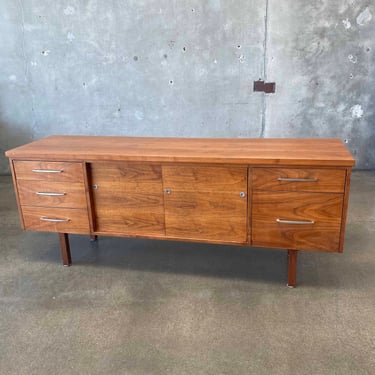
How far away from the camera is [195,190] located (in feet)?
Result: 5.86

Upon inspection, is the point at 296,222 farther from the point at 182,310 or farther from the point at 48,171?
the point at 48,171

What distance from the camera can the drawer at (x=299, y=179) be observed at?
1624 millimetres

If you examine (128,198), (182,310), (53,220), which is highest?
(128,198)

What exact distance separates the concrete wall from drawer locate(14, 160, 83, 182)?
1.84m

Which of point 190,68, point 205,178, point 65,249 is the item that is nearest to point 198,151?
point 205,178

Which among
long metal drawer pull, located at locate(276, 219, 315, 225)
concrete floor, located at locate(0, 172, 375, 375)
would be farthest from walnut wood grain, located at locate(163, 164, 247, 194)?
concrete floor, located at locate(0, 172, 375, 375)

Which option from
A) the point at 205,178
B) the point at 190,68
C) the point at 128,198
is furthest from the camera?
the point at 190,68

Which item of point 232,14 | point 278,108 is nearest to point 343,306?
point 278,108

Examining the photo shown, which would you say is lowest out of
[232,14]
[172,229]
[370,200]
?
[370,200]

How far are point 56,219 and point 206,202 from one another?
0.80 m

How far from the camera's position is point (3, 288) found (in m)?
1.93

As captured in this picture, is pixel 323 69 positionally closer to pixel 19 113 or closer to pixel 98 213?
pixel 98 213

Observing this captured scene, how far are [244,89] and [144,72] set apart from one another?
929 millimetres

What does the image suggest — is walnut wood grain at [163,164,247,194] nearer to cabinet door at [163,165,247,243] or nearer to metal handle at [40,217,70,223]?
cabinet door at [163,165,247,243]
